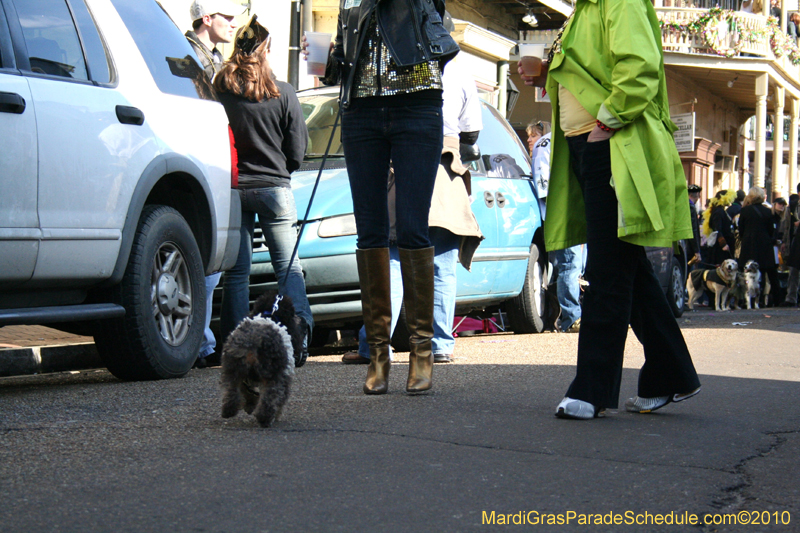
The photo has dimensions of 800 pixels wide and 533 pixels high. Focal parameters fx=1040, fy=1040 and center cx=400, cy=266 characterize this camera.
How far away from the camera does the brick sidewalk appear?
6863mm

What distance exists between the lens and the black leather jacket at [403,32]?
13.9 feet

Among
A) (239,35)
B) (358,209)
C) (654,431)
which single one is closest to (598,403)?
(654,431)

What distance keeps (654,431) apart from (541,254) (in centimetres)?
536

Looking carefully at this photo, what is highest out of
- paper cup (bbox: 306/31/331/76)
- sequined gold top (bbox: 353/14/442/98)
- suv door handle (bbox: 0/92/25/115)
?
paper cup (bbox: 306/31/331/76)

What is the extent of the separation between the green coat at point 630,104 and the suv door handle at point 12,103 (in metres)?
2.11

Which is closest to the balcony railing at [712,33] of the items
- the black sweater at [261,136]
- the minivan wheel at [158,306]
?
the black sweater at [261,136]

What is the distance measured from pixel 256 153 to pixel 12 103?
2131 mm

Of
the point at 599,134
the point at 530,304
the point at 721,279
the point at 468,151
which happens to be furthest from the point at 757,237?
the point at 599,134

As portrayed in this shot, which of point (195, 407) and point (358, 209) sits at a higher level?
point (358, 209)

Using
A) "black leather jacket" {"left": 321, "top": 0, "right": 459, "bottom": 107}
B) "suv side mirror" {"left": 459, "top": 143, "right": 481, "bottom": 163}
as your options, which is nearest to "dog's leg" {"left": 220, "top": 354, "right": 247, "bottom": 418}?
"black leather jacket" {"left": 321, "top": 0, "right": 459, "bottom": 107}

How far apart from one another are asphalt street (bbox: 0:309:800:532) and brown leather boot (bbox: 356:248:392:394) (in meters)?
0.13

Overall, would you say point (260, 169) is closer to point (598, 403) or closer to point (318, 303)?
point (318, 303)

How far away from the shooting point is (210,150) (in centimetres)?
554

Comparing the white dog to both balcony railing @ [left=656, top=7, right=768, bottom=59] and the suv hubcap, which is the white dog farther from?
the suv hubcap
